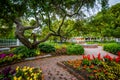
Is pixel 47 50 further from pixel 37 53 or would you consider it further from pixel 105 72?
pixel 105 72

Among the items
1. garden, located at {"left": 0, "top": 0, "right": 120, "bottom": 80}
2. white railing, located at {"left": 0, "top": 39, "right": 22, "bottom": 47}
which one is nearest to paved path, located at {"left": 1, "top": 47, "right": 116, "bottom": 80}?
garden, located at {"left": 0, "top": 0, "right": 120, "bottom": 80}

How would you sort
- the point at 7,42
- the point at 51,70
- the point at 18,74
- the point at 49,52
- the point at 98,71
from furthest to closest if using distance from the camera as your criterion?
the point at 7,42
the point at 49,52
the point at 51,70
the point at 98,71
the point at 18,74

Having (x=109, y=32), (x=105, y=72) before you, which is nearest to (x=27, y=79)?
(x=105, y=72)

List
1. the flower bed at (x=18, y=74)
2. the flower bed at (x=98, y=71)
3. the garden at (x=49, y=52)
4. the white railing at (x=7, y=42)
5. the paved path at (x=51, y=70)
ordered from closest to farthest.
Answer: the flower bed at (x=18, y=74) < the garden at (x=49, y=52) < the flower bed at (x=98, y=71) < the paved path at (x=51, y=70) < the white railing at (x=7, y=42)

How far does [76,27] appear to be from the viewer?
1239 cm

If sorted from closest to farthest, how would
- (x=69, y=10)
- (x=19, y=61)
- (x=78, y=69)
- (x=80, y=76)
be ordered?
(x=80, y=76) → (x=78, y=69) → (x=19, y=61) → (x=69, y=10)

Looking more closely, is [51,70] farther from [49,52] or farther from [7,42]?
[7,42]

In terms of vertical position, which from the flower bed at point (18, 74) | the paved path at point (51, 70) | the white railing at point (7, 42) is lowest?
the paved path at point (51, 70)

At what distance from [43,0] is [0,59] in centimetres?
454

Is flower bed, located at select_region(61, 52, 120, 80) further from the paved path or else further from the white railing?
the white railing

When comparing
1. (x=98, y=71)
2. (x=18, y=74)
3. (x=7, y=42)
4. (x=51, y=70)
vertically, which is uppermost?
(x=7, y=42)

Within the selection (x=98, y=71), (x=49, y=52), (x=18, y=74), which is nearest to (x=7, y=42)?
(x=49, y=52)

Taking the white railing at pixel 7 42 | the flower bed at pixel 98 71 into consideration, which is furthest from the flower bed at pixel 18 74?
the white railing at pixel 7 42

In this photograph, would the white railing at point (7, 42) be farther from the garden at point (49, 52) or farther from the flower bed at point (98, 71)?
the flower bed at point (98, 71)
